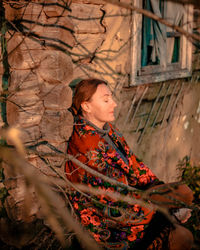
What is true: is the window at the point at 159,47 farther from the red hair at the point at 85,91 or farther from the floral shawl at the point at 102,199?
the floral shawl at the point at 102,199

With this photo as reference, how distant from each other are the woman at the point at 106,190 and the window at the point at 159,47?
133cm

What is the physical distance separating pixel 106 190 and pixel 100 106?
0.67 m

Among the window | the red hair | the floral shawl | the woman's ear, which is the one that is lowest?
the floral shawl

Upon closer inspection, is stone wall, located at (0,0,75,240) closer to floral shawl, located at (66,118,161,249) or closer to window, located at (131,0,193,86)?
floral shawl, located at (66,118,161,249)

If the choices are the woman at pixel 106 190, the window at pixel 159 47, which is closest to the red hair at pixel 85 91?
the woman at pixel 106 190

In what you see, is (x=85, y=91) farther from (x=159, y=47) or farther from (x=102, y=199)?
(x=159, y=47)

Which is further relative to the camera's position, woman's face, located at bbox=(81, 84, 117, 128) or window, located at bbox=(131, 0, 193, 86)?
window, located at bbox=(131, 0, 193, 86)

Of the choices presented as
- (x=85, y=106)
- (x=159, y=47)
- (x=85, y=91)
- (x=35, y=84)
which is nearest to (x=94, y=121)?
(x=85, y=106)

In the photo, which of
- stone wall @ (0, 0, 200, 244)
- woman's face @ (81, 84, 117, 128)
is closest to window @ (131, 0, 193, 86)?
stone wall @ (0, 0, 200, 244)

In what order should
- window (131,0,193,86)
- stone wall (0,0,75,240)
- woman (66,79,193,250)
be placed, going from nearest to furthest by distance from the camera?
1. stone wall (0,0,75,240)
2. woman (66,79,193,250)
3. window (131,0,193,86)

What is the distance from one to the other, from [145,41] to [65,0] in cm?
223

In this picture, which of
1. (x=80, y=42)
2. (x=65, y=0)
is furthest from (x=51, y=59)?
(x=80, y=42)

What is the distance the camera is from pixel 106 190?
208 cm

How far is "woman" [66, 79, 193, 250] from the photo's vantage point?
6.98ft
